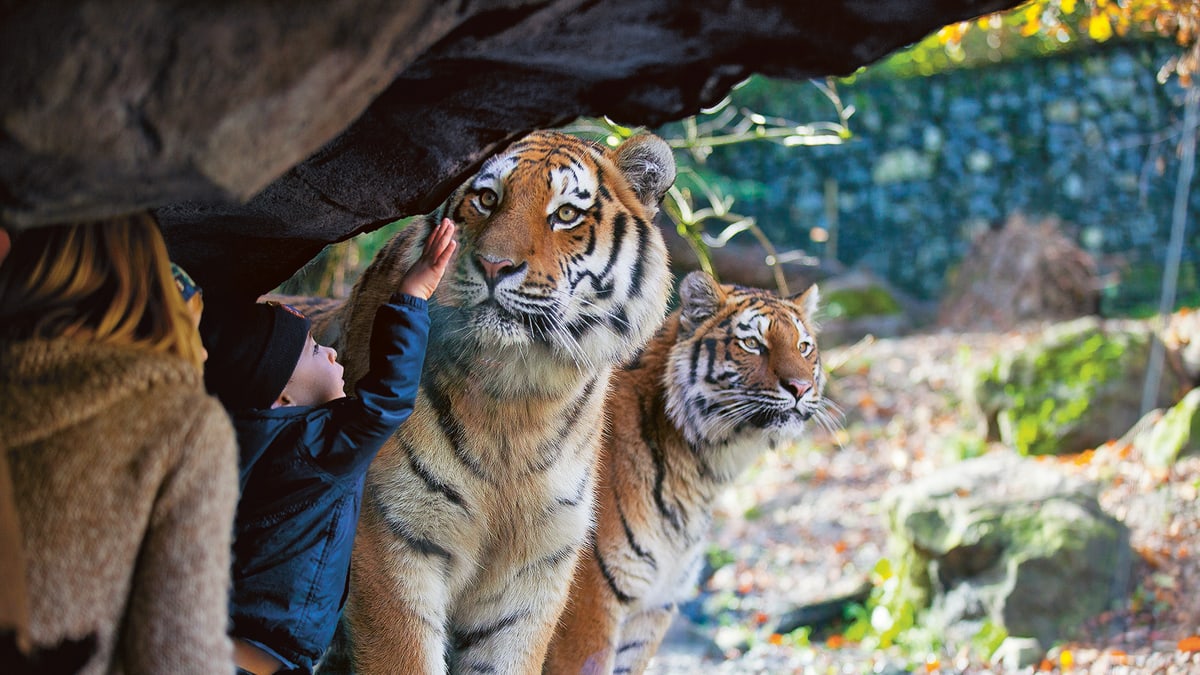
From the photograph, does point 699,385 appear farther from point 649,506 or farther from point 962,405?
point 962,405

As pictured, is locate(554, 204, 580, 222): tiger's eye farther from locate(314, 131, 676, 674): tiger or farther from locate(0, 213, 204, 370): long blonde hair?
locate(0, 213, 204, 370): long blonde hair

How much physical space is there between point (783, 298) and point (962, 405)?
5933mm

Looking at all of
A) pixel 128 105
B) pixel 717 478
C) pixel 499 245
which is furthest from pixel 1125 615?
pixel 128 105

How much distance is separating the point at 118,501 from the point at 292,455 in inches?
28.5

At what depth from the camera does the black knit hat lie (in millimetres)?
2635

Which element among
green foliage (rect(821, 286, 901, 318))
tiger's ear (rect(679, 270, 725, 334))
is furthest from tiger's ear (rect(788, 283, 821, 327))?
green foliage (rect(821, 286, 901, 318))

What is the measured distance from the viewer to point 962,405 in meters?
10.0

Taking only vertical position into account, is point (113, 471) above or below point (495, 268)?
above

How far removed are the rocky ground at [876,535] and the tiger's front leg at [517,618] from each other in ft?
8.34

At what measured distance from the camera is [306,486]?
8.49 feet

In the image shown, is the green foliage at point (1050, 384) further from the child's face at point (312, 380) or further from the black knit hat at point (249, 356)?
the black knit hat at point (249, 356)

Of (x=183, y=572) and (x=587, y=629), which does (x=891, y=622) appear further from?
(x=183, y=572)

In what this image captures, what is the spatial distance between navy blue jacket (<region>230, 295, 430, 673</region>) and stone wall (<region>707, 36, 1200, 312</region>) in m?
11.1

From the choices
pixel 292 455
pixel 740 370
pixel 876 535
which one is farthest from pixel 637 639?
pixel 876 535
